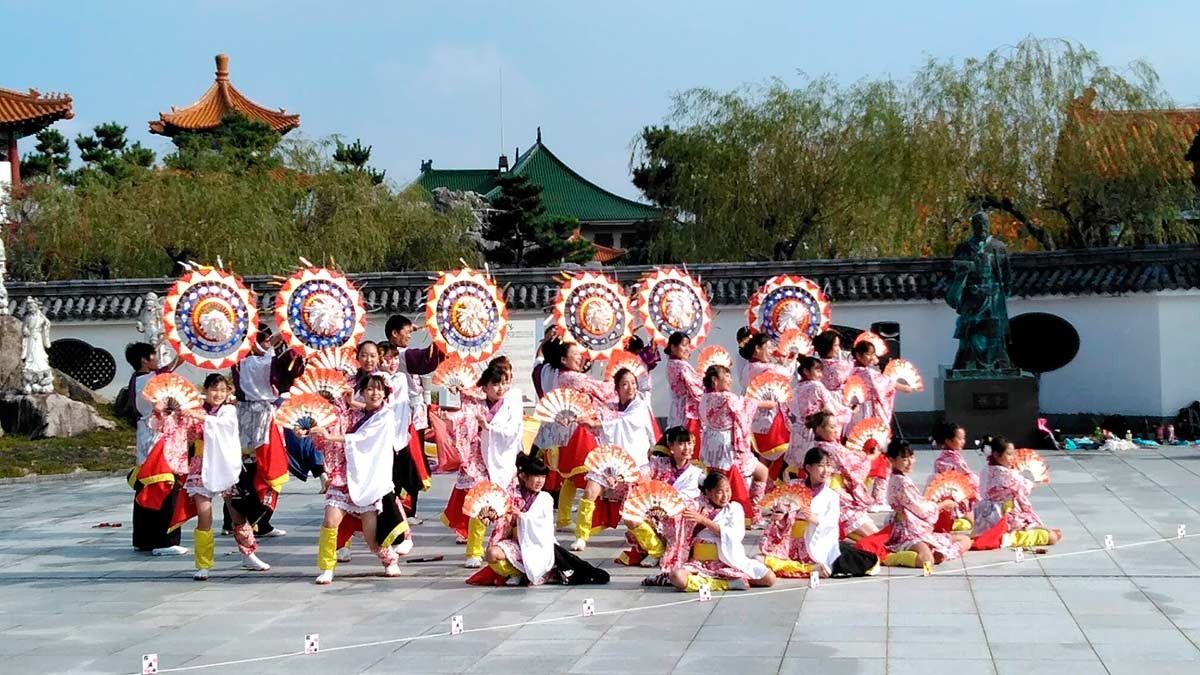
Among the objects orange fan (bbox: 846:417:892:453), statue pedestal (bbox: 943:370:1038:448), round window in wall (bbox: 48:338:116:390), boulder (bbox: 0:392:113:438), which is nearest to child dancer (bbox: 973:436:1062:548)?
orange fan (bbox: 846:417:892:453)

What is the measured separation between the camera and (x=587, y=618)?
26.9 feet

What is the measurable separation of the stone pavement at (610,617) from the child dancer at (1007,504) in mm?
231

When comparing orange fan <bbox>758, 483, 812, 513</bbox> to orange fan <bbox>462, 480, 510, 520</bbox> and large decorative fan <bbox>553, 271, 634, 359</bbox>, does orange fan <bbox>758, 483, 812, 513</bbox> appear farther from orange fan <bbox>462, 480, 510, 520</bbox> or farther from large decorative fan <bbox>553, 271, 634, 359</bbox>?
large decorative fan <bbox>553, 271, 634, 359</bbox>

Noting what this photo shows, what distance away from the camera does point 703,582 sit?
8.88 meters

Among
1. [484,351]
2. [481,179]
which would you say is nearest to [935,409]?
[484,351]

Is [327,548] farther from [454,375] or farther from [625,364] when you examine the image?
[625,364]

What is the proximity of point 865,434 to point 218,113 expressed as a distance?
37528 millimetres

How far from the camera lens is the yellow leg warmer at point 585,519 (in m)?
10.6

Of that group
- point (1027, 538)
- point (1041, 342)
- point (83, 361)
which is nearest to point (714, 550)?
point (1027, 538)

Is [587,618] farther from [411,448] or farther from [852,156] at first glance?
[852,156]

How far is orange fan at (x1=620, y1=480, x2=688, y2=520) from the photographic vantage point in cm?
905

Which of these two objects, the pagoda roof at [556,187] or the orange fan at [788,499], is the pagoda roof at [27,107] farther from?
the orange fan at [788,499]

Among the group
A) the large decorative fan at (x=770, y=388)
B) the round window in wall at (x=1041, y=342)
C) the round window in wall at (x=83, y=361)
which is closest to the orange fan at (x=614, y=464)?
the large decorative fan at (x=770, y=388)

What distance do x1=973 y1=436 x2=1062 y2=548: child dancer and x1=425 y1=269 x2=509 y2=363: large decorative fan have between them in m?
4.01
